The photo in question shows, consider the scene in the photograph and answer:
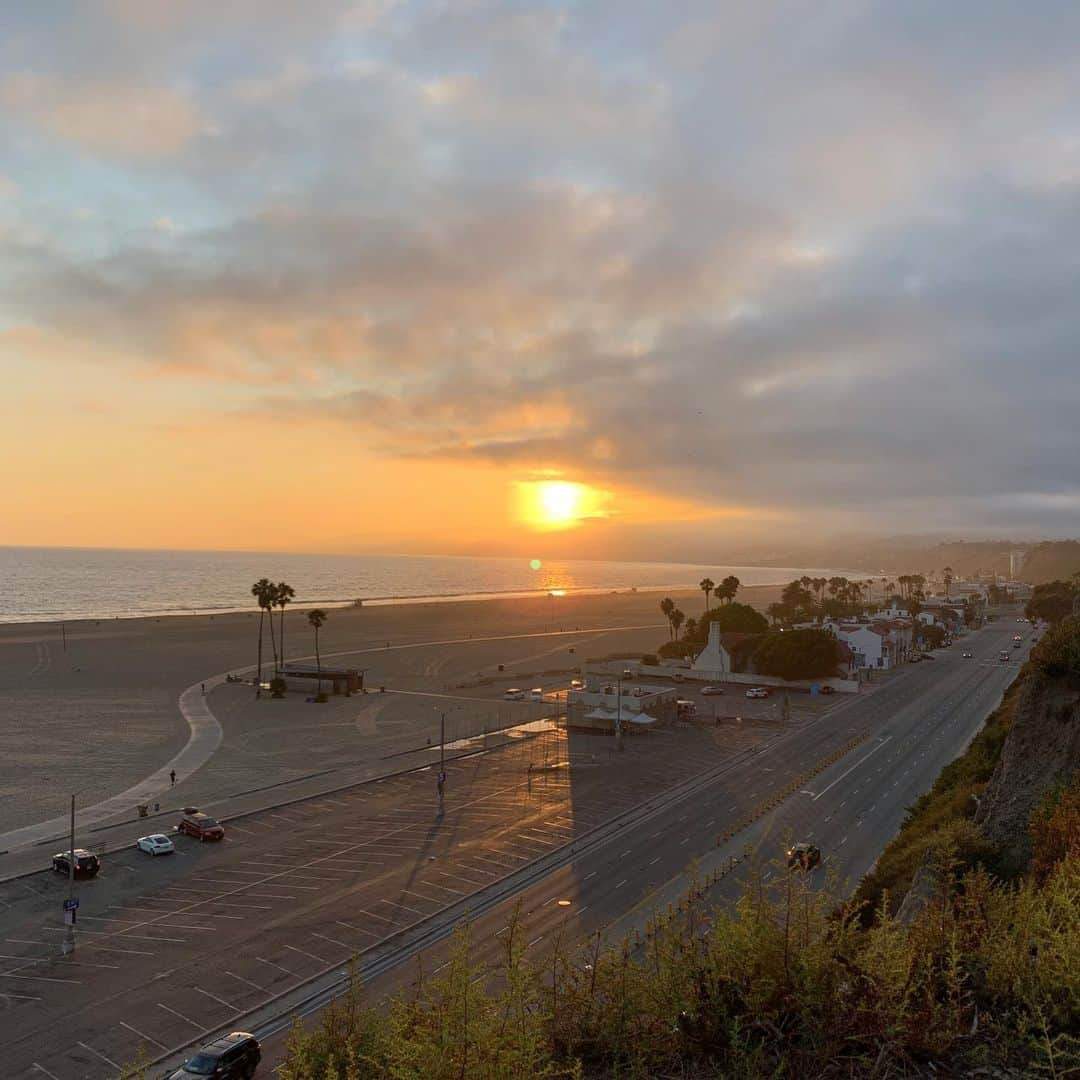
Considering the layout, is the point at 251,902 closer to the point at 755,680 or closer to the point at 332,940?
the point at 332,940

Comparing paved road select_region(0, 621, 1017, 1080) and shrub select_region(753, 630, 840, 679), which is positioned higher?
shrub select_region(753, 630, 840, 679)

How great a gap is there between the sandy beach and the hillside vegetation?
4287 cm

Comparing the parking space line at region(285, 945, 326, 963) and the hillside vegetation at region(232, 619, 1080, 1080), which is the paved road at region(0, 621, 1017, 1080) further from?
the hillside vegetation at region(232, 619, 1080, 1080)

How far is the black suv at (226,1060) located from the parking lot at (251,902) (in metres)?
2.53

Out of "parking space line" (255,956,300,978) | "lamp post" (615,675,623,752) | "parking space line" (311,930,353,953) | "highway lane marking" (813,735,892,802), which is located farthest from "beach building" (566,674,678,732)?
"parking space line" (255,956,300,978)

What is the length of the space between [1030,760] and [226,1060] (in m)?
25.4

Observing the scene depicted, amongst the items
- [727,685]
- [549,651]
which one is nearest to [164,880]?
[727,685]

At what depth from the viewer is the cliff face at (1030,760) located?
23.1 metres

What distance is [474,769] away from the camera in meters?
55.1

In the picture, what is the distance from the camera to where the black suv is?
64.2 ft

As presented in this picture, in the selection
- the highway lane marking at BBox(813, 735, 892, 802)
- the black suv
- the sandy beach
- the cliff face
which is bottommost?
the highway lane marking at BBox(813, 735, 892, 802)

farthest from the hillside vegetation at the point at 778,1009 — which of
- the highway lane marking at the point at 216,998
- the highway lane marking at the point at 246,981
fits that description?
the highway lane marking at the point at 246,981

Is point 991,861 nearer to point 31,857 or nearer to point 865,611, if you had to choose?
point 31,857

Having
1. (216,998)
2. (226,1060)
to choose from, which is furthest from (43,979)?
(226,1060)
